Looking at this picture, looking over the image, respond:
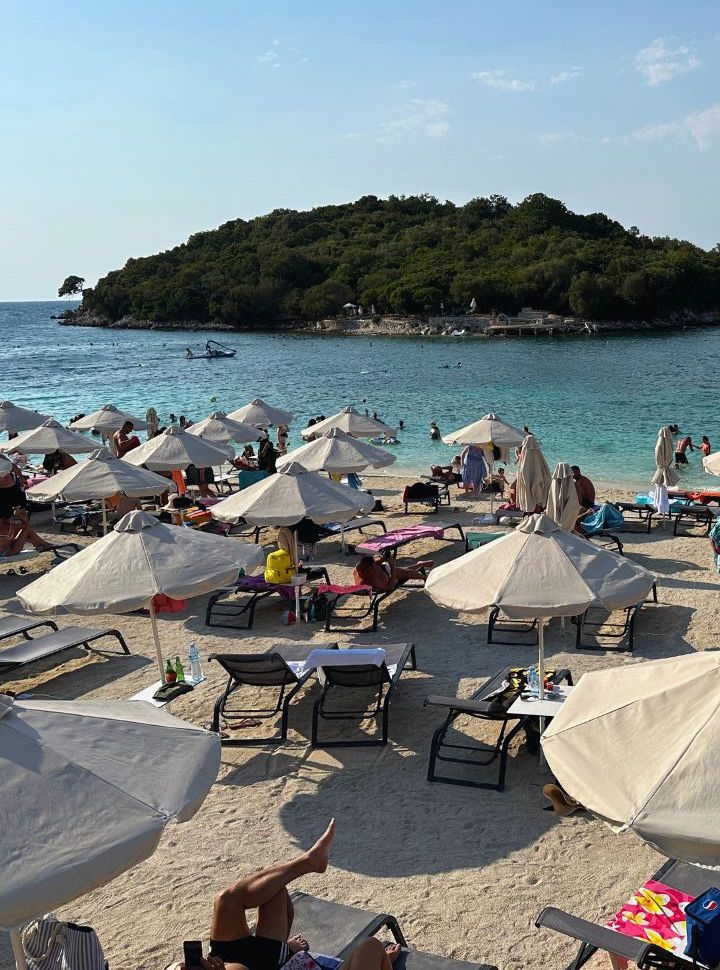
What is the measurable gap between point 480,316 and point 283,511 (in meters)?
97.3

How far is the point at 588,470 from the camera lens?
896 inches

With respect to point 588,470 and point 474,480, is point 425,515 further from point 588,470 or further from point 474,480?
point 588,470

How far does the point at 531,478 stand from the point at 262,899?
335 inches

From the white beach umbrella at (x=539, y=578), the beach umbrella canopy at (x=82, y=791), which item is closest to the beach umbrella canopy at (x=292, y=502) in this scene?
the white beach umbrella at (x=539, y=578)

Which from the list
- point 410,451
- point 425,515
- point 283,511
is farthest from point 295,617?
point 410,451

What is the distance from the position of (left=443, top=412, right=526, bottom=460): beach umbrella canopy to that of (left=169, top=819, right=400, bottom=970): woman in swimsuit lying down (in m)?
11.3

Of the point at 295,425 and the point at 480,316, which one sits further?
the point at 480,316

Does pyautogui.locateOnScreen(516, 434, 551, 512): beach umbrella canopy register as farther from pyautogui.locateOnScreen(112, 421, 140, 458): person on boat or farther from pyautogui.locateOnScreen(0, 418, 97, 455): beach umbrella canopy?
pyautogui.locateOnScreen(112, 421, 140, 458): person on boat

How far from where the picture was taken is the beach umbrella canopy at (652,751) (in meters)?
3.58

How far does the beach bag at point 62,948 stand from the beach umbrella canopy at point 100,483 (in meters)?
7.77

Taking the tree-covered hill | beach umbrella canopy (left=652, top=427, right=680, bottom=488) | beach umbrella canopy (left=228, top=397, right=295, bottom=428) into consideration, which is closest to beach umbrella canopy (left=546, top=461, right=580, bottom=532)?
beach umbrella canopy (left=652, top=427, right=680, bottom=488)

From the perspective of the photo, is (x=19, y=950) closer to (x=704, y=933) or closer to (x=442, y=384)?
(x=704, y=933)

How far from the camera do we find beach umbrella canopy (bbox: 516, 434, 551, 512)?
38.2ft

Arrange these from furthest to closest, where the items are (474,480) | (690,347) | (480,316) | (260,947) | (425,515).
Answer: (480,316) → (690,347) → (474,480) → (425,515) → (260,947)
